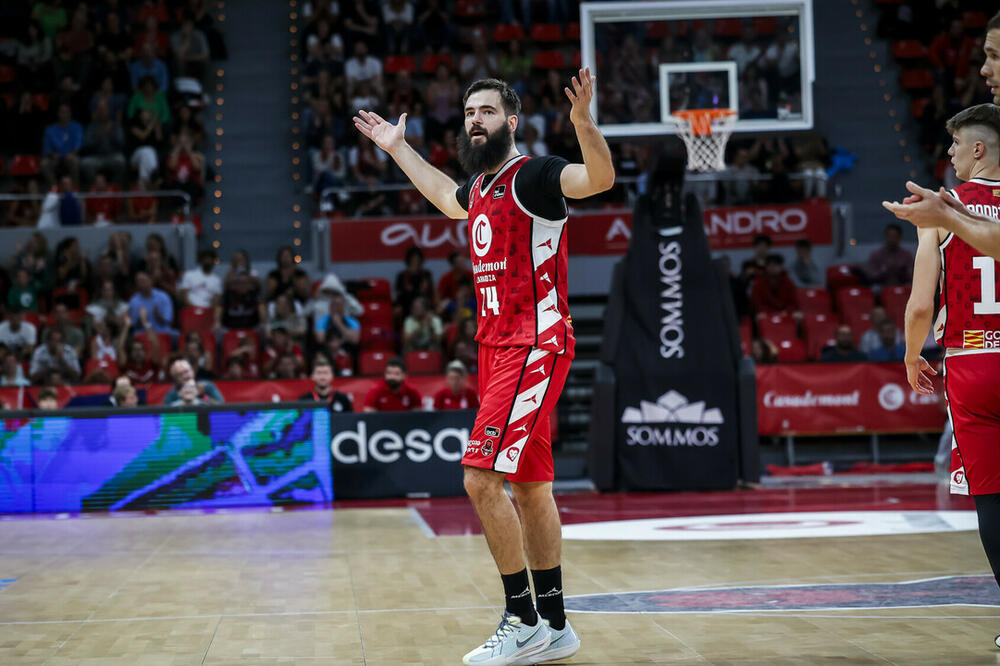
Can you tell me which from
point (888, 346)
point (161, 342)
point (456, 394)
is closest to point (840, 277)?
point (888, 346)

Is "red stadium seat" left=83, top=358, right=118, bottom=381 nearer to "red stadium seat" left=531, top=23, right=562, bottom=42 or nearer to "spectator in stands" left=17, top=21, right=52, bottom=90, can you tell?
"spectator in stands" left=17, top=21, right=52, bottom=90

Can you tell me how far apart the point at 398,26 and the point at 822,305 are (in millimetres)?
8828

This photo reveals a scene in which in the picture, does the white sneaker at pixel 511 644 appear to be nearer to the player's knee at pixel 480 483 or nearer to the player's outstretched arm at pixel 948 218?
the player's knee at pixel 480 483

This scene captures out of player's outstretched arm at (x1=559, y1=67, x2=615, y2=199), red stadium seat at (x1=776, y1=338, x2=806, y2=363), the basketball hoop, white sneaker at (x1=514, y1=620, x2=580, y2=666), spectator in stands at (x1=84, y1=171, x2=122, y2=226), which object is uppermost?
the basketball hoop

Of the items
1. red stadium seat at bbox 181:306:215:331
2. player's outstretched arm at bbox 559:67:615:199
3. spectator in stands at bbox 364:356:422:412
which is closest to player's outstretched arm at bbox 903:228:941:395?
player's outstretched arm at bbox 559:67:615:199

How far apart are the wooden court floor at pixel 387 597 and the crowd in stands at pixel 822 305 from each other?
23.4 feet

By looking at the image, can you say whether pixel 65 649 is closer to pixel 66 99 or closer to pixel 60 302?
pixel 60 302

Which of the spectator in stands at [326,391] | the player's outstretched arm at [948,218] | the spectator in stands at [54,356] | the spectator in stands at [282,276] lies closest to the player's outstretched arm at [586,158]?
the player's outstretched arm at [948,218]

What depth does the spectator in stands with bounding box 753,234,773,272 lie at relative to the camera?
54.8 ft

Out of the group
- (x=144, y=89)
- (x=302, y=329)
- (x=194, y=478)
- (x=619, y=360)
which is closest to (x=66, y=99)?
(x=144, y=89)

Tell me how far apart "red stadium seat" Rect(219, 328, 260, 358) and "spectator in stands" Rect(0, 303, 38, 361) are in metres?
2.47

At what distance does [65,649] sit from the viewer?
4.91 metres

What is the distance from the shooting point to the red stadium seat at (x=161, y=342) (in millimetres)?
15125

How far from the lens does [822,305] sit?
54.1 feet
